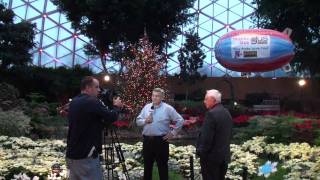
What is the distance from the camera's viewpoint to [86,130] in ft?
22.6

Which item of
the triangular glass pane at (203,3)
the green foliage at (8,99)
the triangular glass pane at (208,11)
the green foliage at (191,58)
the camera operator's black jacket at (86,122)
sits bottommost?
the camera operator's black jacket at (86,122)

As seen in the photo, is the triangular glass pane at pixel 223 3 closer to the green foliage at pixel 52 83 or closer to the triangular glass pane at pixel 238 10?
the triangular glass pane at pixel 238 10

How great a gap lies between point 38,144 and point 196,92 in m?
26.1

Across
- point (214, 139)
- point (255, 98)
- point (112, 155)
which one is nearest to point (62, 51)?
point (255, 98)

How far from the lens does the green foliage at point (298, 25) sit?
100ft

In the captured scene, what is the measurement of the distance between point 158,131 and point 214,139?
1376 mm

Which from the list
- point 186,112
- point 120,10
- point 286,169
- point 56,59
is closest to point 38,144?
point 286,169

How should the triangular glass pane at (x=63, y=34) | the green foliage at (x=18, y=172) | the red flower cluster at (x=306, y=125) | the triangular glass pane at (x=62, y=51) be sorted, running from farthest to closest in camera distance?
the triangular glass pane at (x=63, y=34)
the triangular glass pane at (x=62, y=51)
the red flower cluster at (x=306, y=125)
the green foliage at (x=18, y=172)

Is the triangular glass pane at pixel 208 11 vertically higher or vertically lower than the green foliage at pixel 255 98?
higher

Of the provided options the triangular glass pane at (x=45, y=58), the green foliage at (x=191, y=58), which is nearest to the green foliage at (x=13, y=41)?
the green foliage at (x=191, y=58)

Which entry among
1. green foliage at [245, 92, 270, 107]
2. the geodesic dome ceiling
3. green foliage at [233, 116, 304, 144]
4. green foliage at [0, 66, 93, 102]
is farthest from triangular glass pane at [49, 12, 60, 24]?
green foliage at [233, 116, 304, 144]

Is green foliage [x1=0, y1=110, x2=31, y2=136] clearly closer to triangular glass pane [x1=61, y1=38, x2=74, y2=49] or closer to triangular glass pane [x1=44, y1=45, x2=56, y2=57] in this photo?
triangular glass pane [x1=44, y1=45, x2=56, y2=57]

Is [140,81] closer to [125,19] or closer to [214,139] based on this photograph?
[125,19]

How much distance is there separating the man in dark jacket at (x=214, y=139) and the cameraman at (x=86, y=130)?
1377 mm
